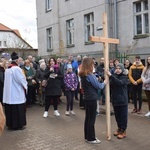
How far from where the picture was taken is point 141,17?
16.1 metres

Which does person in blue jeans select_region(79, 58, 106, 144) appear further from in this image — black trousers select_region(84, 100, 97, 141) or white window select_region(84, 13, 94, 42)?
white window select_region(84, 13, 94, 42)

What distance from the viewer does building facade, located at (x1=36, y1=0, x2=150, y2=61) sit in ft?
53.1

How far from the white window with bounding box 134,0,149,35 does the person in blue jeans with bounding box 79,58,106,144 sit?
10.4 meters

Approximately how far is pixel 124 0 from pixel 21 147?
41.4 ft

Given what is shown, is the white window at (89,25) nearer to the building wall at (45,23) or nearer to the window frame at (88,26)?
the window frame at (88,26)

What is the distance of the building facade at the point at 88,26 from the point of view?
16.2 m

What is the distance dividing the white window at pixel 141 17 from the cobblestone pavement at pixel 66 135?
26.0 feet

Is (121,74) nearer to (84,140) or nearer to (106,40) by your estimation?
(106,40)

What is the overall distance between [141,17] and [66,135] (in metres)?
10.8

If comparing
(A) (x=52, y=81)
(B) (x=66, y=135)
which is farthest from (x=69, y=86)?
(B) (x=66, y=135)

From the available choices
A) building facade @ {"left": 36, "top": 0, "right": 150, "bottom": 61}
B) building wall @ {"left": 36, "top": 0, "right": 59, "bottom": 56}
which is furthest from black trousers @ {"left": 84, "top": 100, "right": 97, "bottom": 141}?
building wall @ {"left": 36, "top": 0, "right": 59, "bottom": 56}

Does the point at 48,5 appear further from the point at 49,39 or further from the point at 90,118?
the point at 90,118

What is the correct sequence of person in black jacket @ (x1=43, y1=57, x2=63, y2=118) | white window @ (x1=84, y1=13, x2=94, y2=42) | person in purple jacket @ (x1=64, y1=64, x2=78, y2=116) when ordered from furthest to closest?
white window @ (x1=84, y1=13, x2=94, y2=42) < person in purple jacket @ (x1=64, y1=64, x2=78, y2=116) < person in black jacket @ (x1=43, y1=57, x2=63, y2=118)

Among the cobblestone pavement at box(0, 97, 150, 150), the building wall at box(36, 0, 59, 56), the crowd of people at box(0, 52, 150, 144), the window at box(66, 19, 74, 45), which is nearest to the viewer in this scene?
the cobblestone pavement at box(0, 97, 150, 150)
